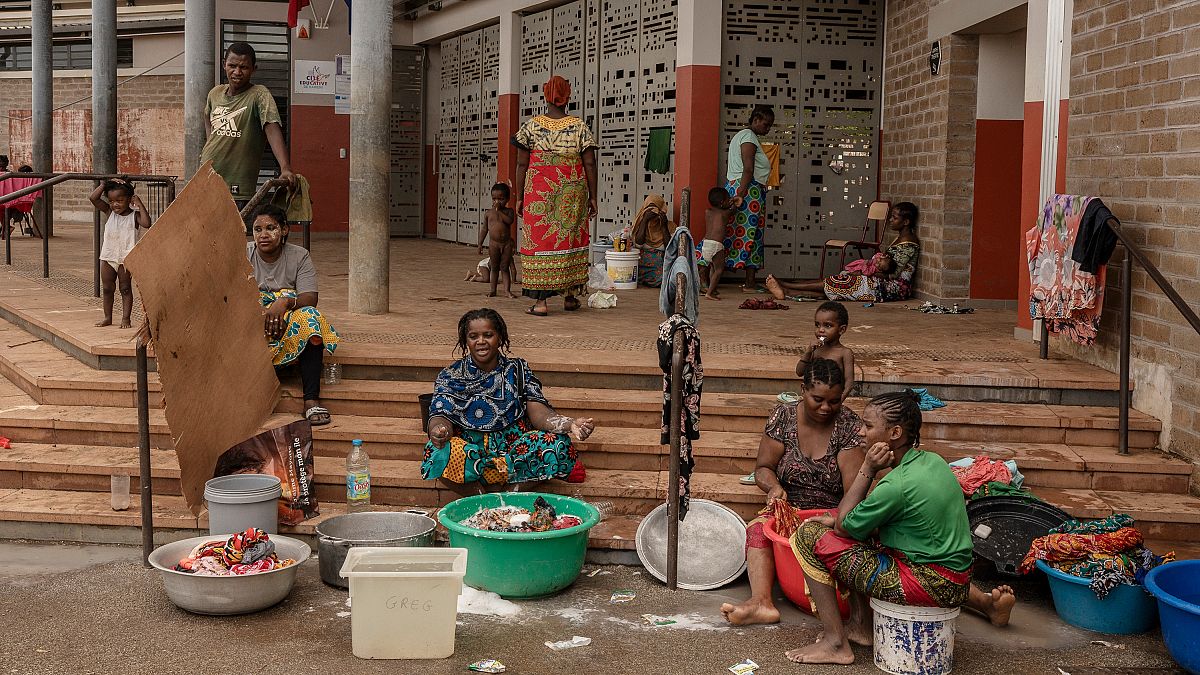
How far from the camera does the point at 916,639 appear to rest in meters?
4.30

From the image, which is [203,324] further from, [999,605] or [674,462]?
[999,605]

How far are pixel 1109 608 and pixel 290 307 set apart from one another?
4.26m

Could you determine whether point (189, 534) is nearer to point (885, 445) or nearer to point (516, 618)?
point (516, 618)

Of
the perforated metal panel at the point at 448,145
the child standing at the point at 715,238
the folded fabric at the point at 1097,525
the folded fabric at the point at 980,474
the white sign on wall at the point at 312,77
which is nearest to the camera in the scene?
the folded fabric at the point at 1097,525

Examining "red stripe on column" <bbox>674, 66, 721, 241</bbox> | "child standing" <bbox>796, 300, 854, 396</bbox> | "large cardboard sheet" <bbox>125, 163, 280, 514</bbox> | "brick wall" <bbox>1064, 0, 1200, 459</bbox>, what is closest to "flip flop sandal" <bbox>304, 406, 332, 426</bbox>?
"large cardboard sheet" <bbox>125, 163, 280, 514</bbox>

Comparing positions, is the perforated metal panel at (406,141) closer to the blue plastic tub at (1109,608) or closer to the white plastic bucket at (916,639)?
the blue plastic tub at (1109,608)

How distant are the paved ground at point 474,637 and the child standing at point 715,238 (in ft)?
20.1

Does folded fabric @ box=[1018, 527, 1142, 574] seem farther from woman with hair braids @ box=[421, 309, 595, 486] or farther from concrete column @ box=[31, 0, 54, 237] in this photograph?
concrete column @ box=[31, 0, 54, 237]

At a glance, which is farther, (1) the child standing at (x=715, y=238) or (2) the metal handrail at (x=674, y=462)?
(1) the child standing at (x=715, y=238)

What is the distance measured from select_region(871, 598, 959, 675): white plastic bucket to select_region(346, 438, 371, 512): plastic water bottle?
8.29 ft

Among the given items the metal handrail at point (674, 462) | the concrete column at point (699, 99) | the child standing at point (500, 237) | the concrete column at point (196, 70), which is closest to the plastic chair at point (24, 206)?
the concrete column at point (196, 70)

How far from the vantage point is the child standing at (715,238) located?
11.1 metres

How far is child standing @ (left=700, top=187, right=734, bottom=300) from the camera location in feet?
36.5

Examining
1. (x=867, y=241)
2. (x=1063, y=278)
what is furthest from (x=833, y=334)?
(x=867, y=241)
